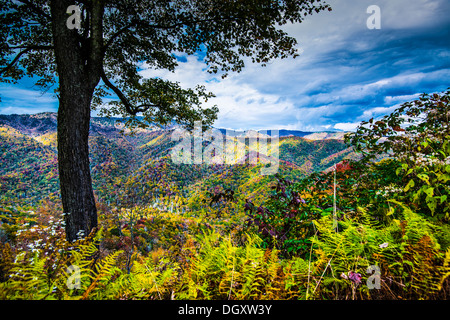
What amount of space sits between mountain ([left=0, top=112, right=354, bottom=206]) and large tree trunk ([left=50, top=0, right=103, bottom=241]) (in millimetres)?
2643

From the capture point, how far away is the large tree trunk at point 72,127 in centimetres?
357

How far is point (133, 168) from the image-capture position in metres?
14.1

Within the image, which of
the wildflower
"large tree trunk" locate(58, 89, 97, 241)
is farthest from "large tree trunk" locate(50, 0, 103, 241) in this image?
the wildflower

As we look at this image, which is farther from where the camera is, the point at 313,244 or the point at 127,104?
the point at 127,104

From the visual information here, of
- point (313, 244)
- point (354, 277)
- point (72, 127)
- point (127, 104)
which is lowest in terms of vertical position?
point (313, 244)

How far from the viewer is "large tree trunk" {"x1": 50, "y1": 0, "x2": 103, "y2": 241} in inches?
140

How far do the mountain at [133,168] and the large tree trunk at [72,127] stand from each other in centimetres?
264

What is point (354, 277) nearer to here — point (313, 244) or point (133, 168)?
point (313, 244)

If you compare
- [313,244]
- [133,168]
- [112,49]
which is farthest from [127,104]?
[133,168]

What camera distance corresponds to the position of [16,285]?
3.50ft

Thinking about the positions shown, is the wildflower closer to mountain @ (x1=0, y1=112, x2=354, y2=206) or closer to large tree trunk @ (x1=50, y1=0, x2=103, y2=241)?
mountain @ (x1=0, y1=112, x2=354, y2=206)

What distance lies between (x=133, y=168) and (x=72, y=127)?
37.6ft

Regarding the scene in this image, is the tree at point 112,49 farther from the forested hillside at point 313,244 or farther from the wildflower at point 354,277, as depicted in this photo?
the wildflower at point 354,277
